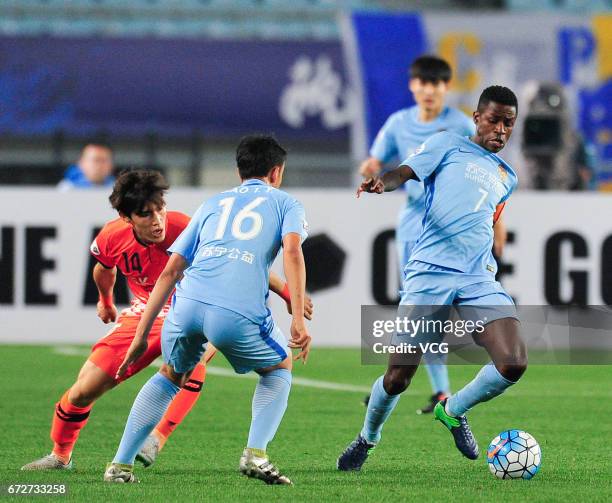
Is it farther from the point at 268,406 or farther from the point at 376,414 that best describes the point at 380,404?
the point at 268,406

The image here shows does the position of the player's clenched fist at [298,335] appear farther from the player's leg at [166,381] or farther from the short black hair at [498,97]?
the short black hair at [498,97]

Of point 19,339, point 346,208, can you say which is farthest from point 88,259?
point 346,208

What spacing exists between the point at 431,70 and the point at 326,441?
2.77 m

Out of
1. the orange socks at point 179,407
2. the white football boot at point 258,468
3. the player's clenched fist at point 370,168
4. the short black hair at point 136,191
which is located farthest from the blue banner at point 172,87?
the white football boot at point 258,468

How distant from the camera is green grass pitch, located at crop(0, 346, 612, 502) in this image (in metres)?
5.65

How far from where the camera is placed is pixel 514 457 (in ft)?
19.7

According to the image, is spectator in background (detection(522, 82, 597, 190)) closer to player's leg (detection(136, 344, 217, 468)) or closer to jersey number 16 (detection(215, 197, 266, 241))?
player's leg (detection(136, 344, 217, 468))

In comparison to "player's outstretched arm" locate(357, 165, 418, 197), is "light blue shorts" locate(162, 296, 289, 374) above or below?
below

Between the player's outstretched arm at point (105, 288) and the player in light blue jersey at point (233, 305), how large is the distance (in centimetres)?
86

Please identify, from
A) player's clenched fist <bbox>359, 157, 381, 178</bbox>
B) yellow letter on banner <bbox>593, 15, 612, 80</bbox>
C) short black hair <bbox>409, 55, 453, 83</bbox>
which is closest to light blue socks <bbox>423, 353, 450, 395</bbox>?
player's clenched fist <bbox>359, 157, 381, 178</bbox>

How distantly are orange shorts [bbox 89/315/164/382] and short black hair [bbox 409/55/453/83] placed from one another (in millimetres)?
3308

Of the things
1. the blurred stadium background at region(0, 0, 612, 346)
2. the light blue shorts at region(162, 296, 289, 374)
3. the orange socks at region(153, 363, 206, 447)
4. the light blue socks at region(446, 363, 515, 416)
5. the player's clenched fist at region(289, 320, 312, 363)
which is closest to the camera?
the player's clenched fist at region(289, 320, 312, 363)

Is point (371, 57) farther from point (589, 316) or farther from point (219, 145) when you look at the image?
point (589, 316)

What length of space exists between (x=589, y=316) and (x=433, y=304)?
6.23 metres
